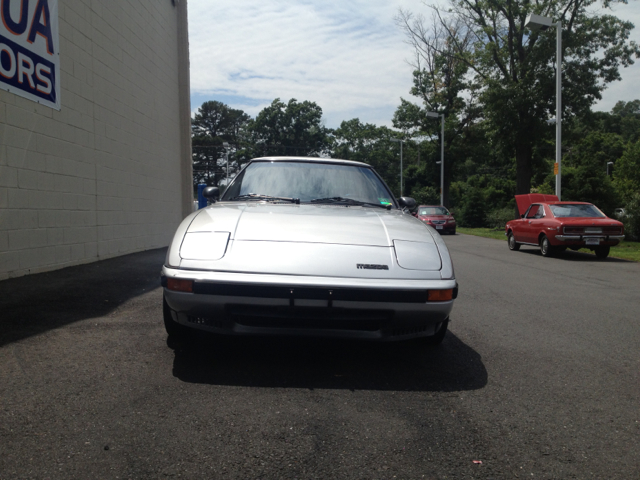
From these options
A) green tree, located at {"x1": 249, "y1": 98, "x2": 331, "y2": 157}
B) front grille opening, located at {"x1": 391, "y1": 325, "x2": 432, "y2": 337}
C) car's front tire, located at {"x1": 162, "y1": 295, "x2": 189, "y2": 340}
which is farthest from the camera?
→ green tree, located at {"x1": 249, "y1": 98, "x2": 331, "y2": 157}

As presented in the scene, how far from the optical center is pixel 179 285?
324 centimetres

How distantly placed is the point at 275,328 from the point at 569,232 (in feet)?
36.0

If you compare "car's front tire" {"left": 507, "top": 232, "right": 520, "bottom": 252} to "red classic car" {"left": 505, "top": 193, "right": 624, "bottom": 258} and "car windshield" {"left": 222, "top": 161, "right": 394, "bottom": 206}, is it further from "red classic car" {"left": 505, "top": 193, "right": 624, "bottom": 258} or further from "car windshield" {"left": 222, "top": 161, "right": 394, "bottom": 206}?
"car windshield" {"left": 222, "top": 161, "right": 394, "bottom": 206}

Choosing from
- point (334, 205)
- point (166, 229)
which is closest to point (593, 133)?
point (166, 229)

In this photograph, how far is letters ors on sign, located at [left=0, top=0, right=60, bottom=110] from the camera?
698 centimetres

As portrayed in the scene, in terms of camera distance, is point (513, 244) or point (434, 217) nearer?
point (513, 244)

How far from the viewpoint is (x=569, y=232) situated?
12453 mm

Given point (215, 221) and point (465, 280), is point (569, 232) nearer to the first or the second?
point (465, 280)

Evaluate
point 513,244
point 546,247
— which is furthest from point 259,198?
point 513,244

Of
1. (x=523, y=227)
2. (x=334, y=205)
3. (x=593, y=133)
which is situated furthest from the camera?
(x=593, y=133)

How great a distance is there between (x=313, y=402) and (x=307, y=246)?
0.97m

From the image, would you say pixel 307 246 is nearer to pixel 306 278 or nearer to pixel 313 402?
pixel 306 278

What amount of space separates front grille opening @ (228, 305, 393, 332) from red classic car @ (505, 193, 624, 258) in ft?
34.8

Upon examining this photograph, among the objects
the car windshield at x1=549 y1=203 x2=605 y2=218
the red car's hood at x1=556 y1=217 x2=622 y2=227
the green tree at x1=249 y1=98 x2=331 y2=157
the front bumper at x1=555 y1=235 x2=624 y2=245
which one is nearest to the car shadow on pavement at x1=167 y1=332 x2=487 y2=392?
the front bumper at x1=555 y1=235 x2=624 y2=245
